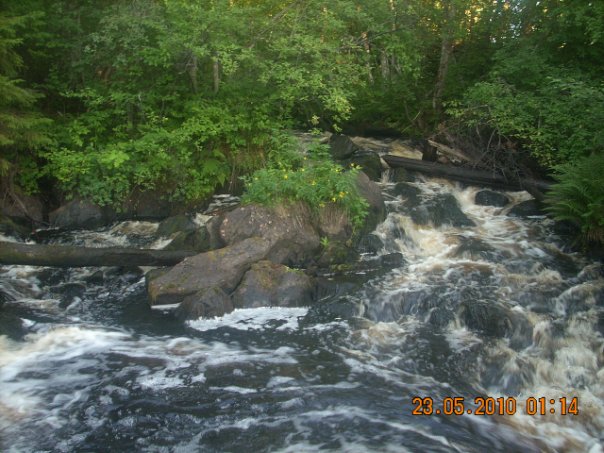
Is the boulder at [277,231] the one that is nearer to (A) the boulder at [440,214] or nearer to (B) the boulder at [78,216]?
(A) the boulder at [440,214]

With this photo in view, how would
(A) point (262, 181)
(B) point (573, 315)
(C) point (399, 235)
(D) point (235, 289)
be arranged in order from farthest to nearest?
(C) point (399, 235)
(A) point (262, 181)
(D) point (235, 289)
(B) point (573, 315)

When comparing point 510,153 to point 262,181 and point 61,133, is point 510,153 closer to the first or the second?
point 262,181

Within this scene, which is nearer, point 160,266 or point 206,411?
point 206,411

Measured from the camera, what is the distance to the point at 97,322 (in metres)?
8.38

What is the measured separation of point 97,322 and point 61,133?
209 inches

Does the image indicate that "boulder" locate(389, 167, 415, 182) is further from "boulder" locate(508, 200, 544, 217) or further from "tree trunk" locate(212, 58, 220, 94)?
"tree trunk" locate(212, 58, 220, 94)

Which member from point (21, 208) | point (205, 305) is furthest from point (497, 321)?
point (21, 208)

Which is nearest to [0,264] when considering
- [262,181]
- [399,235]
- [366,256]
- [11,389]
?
[11,389]

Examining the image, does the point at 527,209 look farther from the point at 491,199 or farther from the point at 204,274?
the point at 204,274

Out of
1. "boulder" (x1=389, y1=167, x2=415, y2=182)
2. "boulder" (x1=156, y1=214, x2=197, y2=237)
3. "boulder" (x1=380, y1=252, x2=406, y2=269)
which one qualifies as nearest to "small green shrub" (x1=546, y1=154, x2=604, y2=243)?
"boulder" (x1=380, y1=252, x2=406, y2=269)

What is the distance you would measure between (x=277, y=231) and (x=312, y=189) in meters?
1.19

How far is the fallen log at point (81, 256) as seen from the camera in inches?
367

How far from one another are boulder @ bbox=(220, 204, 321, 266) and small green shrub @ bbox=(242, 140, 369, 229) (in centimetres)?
26

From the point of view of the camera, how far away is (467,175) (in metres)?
13.4
